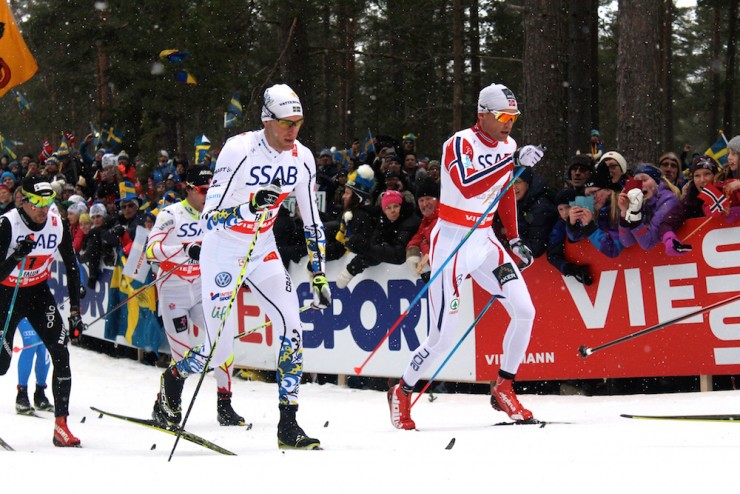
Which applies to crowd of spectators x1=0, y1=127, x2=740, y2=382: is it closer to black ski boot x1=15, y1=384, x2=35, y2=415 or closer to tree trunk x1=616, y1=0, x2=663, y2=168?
tree trunk x1=616, y1=0, x2=663, y2=168

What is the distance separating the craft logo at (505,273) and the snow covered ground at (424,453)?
1.07m

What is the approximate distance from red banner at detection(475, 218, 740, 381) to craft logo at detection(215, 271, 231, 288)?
127 inches

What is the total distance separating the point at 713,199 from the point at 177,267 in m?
5.06

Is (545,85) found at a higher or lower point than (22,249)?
higher

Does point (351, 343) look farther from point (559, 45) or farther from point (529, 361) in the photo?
point (559, 45)

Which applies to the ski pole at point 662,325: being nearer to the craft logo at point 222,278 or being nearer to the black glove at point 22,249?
the craft logo at point 222,278

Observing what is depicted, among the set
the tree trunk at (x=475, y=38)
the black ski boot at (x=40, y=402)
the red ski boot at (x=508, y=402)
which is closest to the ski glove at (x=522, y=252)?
the red ski boot at (x=508, y=402)

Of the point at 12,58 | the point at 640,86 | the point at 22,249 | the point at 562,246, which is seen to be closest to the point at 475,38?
the point at 12,58

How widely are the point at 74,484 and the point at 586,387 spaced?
5279mm

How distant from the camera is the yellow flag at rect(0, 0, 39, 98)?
51.9ft

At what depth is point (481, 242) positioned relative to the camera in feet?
22.7

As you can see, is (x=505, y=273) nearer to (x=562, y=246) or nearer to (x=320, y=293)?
(x=320, y=293)

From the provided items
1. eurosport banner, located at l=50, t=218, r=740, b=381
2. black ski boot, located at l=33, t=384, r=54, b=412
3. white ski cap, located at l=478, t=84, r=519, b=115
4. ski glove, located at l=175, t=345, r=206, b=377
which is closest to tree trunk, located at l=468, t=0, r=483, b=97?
eurosport banner, located at l=50, t=218, r=740, b=381

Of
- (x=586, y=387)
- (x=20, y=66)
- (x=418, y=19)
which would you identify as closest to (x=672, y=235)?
(x=586, y=387)
